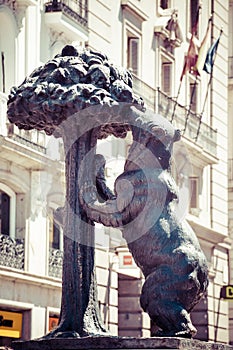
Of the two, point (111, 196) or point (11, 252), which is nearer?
point (111, 196)

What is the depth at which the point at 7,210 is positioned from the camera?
88.9 feet

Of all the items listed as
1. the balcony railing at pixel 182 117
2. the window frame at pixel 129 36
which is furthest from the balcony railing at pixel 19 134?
the window frame at pixel 129 36

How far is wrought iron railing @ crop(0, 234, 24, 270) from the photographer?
26.1m

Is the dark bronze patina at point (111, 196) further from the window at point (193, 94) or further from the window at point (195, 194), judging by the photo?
the window at point (193, 94)

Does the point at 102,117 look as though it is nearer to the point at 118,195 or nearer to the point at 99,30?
the point at 118,195

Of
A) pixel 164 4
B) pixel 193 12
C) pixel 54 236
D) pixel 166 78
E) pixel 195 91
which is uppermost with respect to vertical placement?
pixel 193 12

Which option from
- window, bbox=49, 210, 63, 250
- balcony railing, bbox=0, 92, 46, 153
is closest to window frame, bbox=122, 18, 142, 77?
window, bbox=49, 210, 63, 250

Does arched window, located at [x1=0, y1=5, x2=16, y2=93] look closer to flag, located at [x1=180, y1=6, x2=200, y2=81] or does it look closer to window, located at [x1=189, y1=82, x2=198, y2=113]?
flag, located at [x1=180, y1=6, x2=200, y2=81]

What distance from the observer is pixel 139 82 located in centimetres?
3250

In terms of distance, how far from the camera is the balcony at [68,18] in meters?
28.4

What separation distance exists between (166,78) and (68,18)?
7.44 metres

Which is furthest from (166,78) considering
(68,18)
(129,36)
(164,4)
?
(68,18)

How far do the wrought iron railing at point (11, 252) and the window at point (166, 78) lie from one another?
9784mm

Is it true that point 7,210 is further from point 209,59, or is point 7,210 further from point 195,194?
point 195,194
